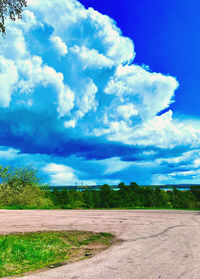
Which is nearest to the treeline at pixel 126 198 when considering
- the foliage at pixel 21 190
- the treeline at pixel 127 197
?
the treeline at pixel 127 197

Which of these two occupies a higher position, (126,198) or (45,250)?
(126,198)

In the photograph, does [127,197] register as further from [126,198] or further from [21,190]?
[21,190]

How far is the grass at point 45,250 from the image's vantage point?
560cm

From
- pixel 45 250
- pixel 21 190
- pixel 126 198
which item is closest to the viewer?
pixel 45 250

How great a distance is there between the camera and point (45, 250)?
6.96m

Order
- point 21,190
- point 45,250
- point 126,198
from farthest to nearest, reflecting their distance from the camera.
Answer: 1. point 126,198
2. point 21,190
3. point 45,250

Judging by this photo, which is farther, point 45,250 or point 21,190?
point 21,190

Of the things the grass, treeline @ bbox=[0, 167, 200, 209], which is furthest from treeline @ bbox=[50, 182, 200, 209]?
the grass

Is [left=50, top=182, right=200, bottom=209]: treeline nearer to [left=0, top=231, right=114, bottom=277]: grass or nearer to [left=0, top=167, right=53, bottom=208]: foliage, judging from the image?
[left=0, top=167, right=53, bottom=208]: foliage

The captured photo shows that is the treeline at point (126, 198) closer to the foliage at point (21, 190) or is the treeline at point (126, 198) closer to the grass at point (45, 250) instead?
the foliage at point (21, 190)

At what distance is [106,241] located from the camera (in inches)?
328

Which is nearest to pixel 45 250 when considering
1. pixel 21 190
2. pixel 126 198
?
pixel 21 190

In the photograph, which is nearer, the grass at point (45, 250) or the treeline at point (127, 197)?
the grass at point (45, 250)

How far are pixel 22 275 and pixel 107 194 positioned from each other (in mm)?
52736
